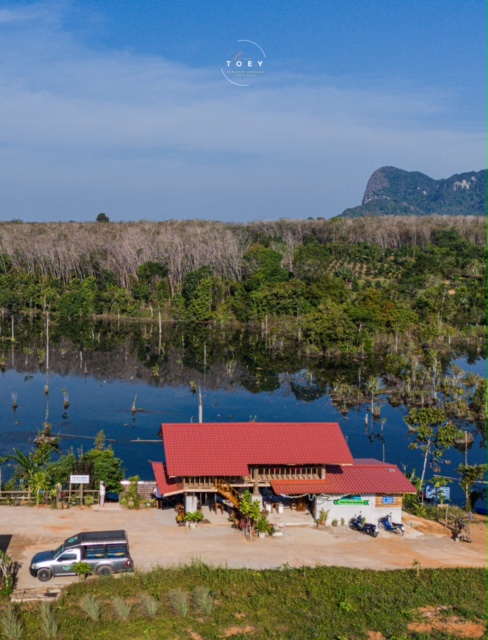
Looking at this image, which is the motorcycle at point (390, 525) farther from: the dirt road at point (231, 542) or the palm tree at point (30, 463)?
the palm tree at point (30, 463)

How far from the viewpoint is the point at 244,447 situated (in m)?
30.1

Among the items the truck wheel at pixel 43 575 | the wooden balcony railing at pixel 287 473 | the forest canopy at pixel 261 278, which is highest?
the forest canopy at pixel 261 278

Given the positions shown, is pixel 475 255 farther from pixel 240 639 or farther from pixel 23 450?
pixel 240 639

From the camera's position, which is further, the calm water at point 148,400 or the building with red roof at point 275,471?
the calm water at point 148,400

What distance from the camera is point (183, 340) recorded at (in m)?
88.7

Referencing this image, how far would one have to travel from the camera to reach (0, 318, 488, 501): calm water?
4694 centimetres

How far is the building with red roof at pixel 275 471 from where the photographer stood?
96.0ft

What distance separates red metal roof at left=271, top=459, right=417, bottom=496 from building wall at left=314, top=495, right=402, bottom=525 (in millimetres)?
382

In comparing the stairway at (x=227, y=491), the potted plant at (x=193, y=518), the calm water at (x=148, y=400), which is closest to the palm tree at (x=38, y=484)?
the potted plant at (x=193, y=518)

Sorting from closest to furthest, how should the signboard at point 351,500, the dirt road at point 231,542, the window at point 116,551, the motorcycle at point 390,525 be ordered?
1. the window at point 116,551
2. the dirt road at point 231,542
3. the motorcycle at point 390,525
4. the signboard at point 351,500

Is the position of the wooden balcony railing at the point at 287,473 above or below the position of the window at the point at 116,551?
above

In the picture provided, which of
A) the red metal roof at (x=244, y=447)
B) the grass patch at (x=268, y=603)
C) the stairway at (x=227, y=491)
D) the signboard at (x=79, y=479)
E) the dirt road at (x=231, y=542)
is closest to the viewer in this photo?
the grass patch at (x=268, y=603)

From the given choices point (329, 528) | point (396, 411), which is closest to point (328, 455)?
point (329, 528)

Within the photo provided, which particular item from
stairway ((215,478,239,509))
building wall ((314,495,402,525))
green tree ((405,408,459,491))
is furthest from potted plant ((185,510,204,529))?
green tree ((405,408,459,491))
